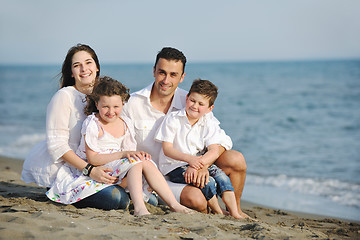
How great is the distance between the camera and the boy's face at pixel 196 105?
13.3ft

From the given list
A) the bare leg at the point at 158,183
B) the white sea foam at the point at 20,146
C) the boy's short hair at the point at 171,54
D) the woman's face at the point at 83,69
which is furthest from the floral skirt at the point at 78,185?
the white sea foam at the point at 20,146

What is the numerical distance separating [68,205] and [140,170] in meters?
0.76

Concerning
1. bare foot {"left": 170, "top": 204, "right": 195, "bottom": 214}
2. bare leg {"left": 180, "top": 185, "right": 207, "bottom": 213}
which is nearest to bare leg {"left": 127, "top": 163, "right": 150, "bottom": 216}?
bare foot {"left": 170, "top": 204, "right": 195, "bottom": 214}

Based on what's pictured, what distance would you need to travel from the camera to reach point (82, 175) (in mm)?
3814

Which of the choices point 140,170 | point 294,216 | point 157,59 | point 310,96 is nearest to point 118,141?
point 140,170

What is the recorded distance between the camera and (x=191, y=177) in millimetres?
3904

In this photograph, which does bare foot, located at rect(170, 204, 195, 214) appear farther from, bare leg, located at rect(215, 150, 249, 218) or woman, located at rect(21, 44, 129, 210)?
bare leg, located at rect(215, 150, 249, 218)

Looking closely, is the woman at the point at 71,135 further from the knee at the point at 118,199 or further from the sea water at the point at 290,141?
the sea water at the point at 290,141

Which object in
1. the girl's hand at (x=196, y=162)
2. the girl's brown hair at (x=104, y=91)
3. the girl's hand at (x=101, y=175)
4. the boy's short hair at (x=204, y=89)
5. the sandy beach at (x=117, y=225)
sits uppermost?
the boy's short hair at (x=204, y=89)

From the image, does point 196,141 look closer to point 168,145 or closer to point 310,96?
point 168,145

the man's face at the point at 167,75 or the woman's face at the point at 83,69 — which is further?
the man's face at the point at 167,75

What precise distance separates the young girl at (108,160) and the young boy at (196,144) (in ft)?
1.01

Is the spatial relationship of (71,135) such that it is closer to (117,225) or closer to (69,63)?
(69,63)

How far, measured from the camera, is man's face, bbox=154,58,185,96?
425 cm
